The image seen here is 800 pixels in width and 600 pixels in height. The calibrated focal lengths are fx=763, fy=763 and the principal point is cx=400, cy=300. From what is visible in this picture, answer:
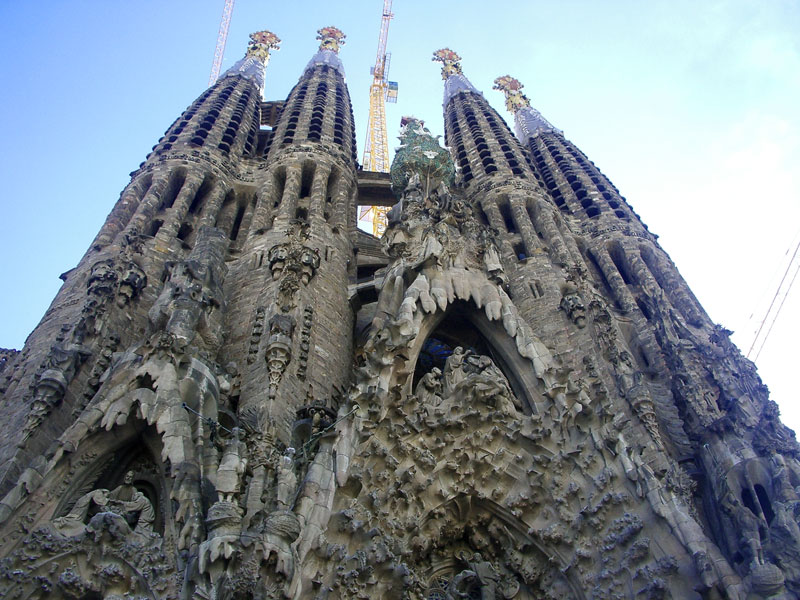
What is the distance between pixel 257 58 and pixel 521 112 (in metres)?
12.6

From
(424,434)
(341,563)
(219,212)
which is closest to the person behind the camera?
(341,563)

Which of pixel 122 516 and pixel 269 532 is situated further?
pixel 122 516

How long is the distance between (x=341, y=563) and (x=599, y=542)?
139 inches

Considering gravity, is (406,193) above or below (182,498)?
above

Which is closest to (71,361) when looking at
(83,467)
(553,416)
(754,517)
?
(83,467)

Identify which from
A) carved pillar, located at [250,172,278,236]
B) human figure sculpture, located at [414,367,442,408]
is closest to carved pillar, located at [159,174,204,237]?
carved pillar, located at [250,172,278,236]

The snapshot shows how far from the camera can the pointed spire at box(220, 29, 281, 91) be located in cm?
3170

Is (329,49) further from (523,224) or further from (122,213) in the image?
(122,213)

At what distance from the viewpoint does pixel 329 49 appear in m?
37.2

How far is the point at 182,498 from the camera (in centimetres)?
878

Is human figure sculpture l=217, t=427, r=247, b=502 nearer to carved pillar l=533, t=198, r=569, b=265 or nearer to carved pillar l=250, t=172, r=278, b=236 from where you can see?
carved pillar l=250, t=172, r=278, b=236

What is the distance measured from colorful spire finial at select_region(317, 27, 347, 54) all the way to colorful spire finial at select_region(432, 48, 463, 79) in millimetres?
5379

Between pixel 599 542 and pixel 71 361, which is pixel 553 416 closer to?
pixel 599 542

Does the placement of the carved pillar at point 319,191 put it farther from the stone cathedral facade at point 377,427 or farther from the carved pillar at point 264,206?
the carved pillar at point 264,206
